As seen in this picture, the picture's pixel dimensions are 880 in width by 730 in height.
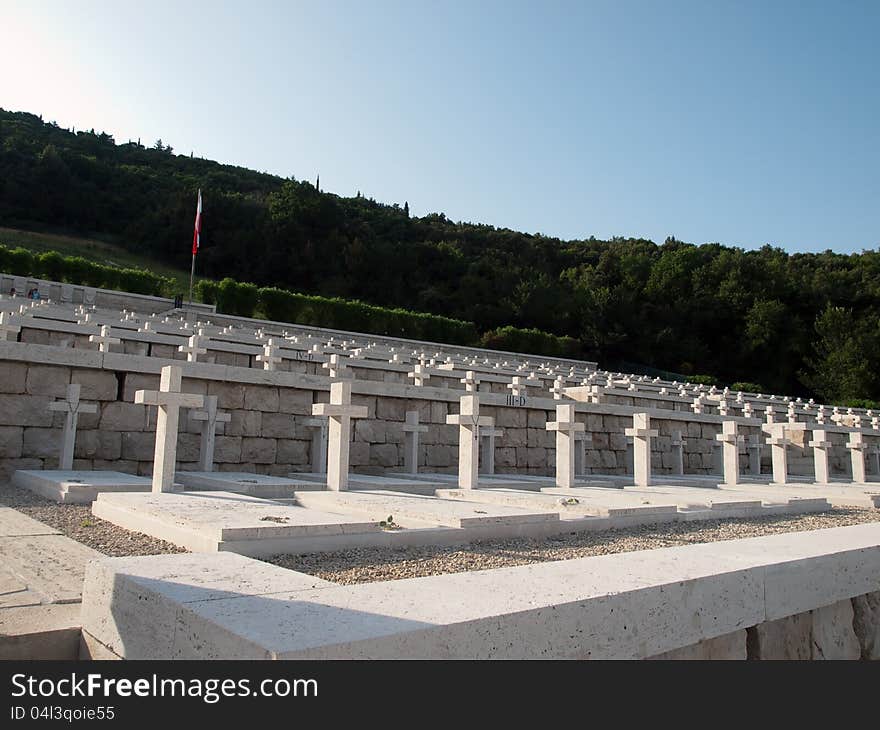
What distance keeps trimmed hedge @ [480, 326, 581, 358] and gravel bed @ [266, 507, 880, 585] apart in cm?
2964

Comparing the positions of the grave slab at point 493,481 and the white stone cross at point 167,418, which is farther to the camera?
the grave slab at point 493,481

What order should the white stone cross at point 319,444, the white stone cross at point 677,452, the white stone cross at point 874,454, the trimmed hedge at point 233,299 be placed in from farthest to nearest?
the trimmed hedge at point 233,299 < the white stone cross at point 874,454 < the white stone cross at point 677,452 < the white stone cross at point 319,444

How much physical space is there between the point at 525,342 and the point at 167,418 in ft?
104

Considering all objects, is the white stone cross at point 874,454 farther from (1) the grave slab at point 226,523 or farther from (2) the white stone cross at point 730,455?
(1) the grave slab at point 226,523

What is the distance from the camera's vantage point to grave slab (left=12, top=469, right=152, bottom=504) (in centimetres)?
505

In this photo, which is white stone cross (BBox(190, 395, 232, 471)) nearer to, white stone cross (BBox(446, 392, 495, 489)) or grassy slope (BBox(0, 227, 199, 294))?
white stone cross (BBox(446, 392, 495, 489))

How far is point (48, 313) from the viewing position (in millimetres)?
12422

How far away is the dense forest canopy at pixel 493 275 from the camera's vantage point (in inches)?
1817

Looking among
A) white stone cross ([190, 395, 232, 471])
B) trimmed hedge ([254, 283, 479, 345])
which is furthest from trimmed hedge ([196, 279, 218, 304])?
white stone cross ([190, 395, 232, 471])

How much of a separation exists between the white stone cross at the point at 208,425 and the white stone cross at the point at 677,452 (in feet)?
26.7

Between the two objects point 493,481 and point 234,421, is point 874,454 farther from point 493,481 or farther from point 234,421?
point 234,421

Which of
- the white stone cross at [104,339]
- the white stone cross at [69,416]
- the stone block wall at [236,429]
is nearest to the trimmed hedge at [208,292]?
the white stone cross at [104,339]
